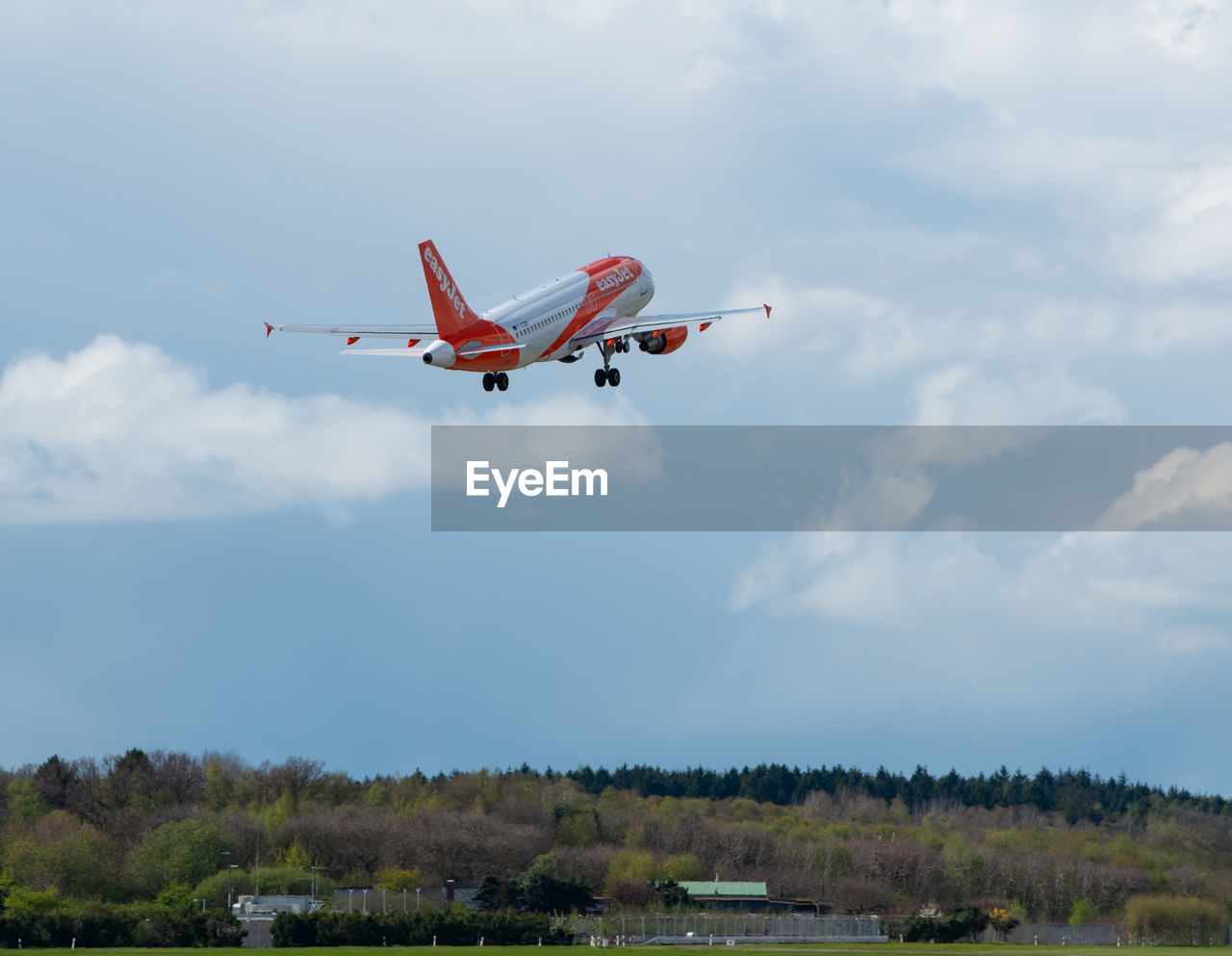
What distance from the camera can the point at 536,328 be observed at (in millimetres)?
87438

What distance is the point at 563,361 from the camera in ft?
305

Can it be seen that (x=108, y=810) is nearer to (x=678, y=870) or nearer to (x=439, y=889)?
(x=439, y=889)

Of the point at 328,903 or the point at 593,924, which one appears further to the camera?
the point at 328,903

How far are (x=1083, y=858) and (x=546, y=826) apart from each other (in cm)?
6477

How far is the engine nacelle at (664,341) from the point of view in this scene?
9594 cm

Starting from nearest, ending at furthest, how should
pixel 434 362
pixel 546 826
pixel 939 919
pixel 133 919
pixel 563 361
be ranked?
pixel 434 362 → pixel 563 361 → pixel 133 919 → pixel 939 919 → pixel 546 826

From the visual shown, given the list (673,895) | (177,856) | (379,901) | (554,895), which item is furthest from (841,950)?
(177,856)

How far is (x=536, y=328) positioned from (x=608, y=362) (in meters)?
6.94

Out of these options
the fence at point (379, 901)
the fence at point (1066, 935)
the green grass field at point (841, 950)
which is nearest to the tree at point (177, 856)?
the fence at point (379, 901)

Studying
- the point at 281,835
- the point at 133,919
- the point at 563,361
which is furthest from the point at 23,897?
the point at 563,361

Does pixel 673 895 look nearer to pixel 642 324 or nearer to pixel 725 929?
pixel 725 929

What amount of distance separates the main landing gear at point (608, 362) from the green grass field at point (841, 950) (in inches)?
1696

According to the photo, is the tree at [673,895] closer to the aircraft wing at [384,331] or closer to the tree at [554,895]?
the tree at [554,895]

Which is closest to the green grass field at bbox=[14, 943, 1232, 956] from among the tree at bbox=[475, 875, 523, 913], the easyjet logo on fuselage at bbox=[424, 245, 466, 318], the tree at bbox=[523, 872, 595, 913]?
the tree at bbox=[523, 872, 595, 913]
